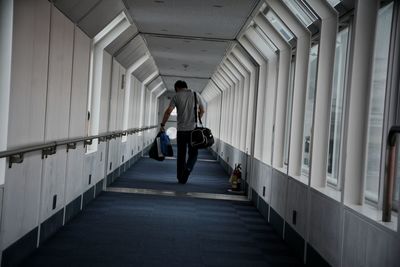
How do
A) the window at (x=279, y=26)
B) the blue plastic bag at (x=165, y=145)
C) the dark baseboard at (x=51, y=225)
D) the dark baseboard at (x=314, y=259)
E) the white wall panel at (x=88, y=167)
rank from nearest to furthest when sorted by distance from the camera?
the dark baseboard at (x=314, y=259)
the dark baseboard at (x=51, y=225)
the window at (x=279, y=26)
the white wall panel at (x=88, y=167)
the blue plastic bag at (x=165, y=145)

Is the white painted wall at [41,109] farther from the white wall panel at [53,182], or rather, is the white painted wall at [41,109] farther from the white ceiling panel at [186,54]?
the white ceiling panel at [186,54]

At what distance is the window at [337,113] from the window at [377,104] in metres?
0.96

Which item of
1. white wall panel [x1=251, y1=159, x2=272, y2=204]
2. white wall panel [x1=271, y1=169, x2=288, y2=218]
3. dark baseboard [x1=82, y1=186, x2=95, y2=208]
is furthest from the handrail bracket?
white wall panel [x1=251, y1=159, x2=272, y2=204]

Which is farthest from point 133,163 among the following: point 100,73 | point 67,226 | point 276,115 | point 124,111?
point 67,226

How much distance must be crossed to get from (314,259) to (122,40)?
17.3ft

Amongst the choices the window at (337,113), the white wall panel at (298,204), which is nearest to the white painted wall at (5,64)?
the white wall panel at (298,204)

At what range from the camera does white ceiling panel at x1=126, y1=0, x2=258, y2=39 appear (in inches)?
257

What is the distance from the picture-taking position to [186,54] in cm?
1149

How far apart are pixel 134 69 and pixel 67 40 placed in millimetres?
6622

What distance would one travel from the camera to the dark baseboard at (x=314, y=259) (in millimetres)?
4283

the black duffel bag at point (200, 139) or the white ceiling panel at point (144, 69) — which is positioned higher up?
the white ceiling panel at point (144, 69)

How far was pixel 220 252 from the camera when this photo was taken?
5.07m

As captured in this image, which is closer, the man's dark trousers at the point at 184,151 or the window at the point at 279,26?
the window at the point at 279,26

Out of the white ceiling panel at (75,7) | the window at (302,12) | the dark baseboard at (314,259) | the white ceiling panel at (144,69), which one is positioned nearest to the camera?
the dark baseboard at (314,259)
